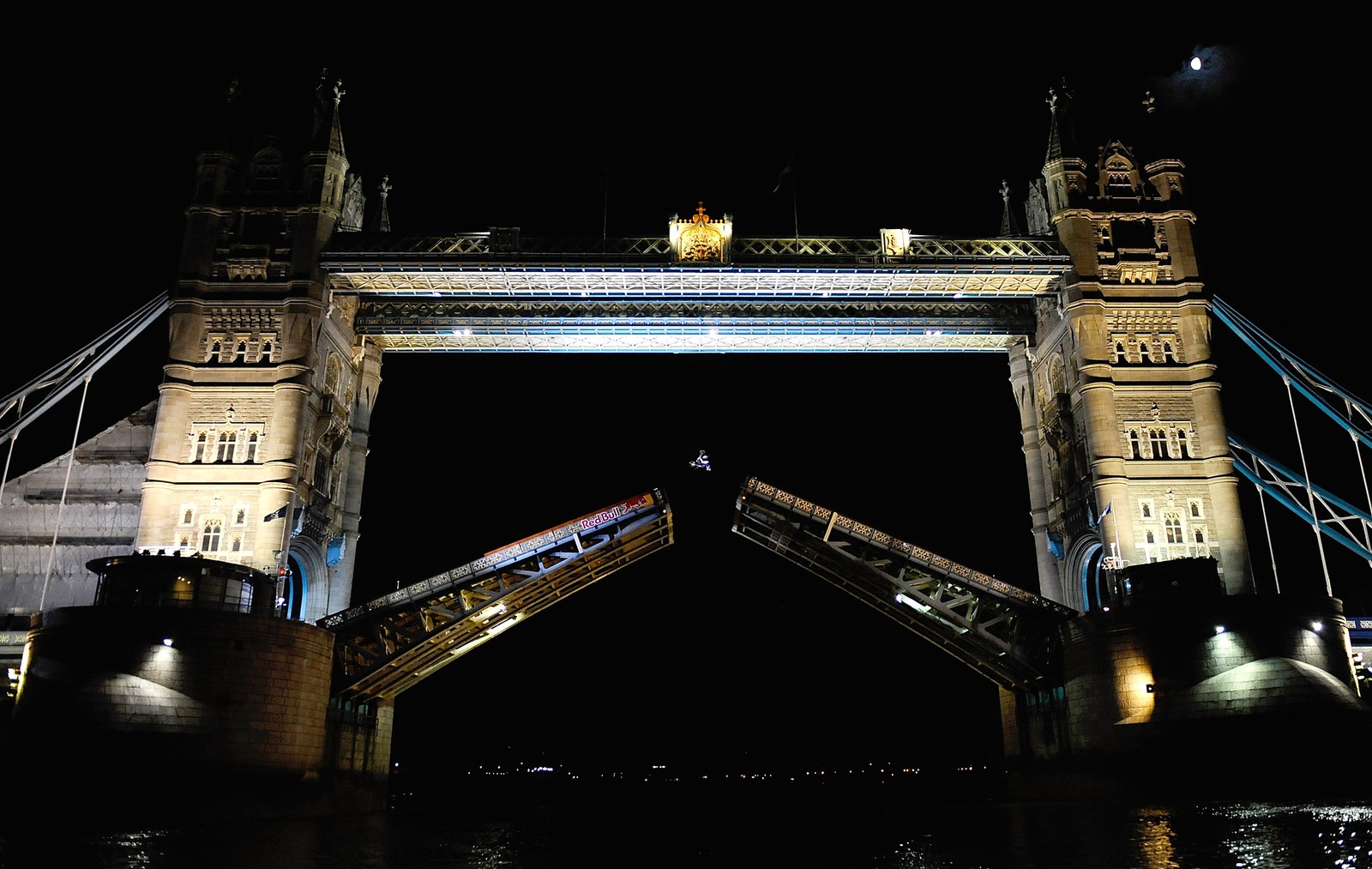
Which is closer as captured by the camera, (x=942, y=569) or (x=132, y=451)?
(x=942, y=569)

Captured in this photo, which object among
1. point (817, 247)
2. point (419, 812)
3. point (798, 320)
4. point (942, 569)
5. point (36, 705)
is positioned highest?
point (817, 247)

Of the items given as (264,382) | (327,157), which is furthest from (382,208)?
(264,382)

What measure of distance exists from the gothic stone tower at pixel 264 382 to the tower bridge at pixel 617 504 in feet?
0.40

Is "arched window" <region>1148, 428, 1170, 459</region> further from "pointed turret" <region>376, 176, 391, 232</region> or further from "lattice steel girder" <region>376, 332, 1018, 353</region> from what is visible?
"pointed turret" <region>376, 176, 391, 232</region>

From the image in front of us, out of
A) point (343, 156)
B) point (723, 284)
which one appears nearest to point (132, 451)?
point (343, 156)

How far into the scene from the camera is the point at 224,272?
43.9 metres

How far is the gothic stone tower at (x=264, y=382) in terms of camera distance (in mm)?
39969

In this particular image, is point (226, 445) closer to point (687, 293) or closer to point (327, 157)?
point (327, 157)

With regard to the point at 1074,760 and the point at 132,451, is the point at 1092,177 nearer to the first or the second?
the point at 1074,760

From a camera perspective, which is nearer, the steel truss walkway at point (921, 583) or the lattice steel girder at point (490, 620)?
the steel truss walkway at point (921, 583)

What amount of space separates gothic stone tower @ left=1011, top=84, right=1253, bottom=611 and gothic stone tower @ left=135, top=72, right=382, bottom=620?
32.2 meters

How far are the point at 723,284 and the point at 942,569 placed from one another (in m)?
15.6

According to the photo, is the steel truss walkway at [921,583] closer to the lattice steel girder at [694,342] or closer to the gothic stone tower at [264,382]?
the lattice steel girder at [694,342]

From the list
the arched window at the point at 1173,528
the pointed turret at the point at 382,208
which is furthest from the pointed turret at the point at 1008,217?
the pointed turret at the point at 382,208
